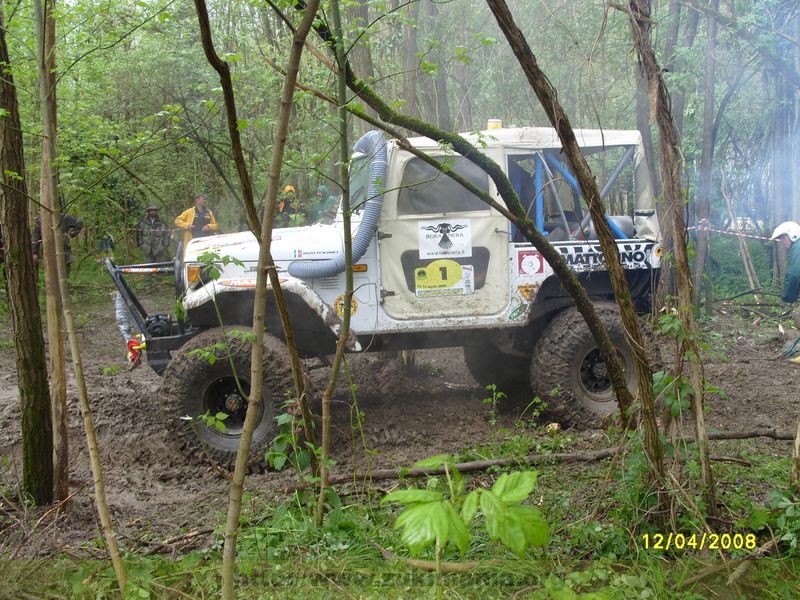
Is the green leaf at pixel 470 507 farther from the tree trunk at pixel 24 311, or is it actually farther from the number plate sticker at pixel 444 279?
the number plate sticker at pixel 444 279

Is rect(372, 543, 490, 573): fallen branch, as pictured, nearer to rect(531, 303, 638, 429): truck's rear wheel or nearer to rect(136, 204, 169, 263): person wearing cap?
rect(531, 303, 638, 429): truck's rear wheel

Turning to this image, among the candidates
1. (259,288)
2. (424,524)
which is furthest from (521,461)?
(424,524)

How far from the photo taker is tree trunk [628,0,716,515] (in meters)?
3.12

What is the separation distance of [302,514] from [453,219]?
9.17ft

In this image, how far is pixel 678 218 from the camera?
3143 mm

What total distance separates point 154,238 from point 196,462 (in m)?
9.85

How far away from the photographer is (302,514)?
3.61 meters

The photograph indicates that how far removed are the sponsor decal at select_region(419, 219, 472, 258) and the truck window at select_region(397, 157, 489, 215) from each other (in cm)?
11

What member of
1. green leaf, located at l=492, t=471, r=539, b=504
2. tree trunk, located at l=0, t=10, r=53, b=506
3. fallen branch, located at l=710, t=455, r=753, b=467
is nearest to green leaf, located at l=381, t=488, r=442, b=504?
green leaf, located at l=492, t=471, r=539, b=504

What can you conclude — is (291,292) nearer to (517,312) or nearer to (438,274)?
(438,274)

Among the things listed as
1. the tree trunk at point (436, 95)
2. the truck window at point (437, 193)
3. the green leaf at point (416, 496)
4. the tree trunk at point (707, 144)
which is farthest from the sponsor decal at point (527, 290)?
the tree trunk at point (436, 95)

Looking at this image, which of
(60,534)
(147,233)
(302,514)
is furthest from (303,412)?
(147,233)

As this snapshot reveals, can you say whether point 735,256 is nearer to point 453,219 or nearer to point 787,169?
point 787,169

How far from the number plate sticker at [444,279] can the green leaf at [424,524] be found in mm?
4178
